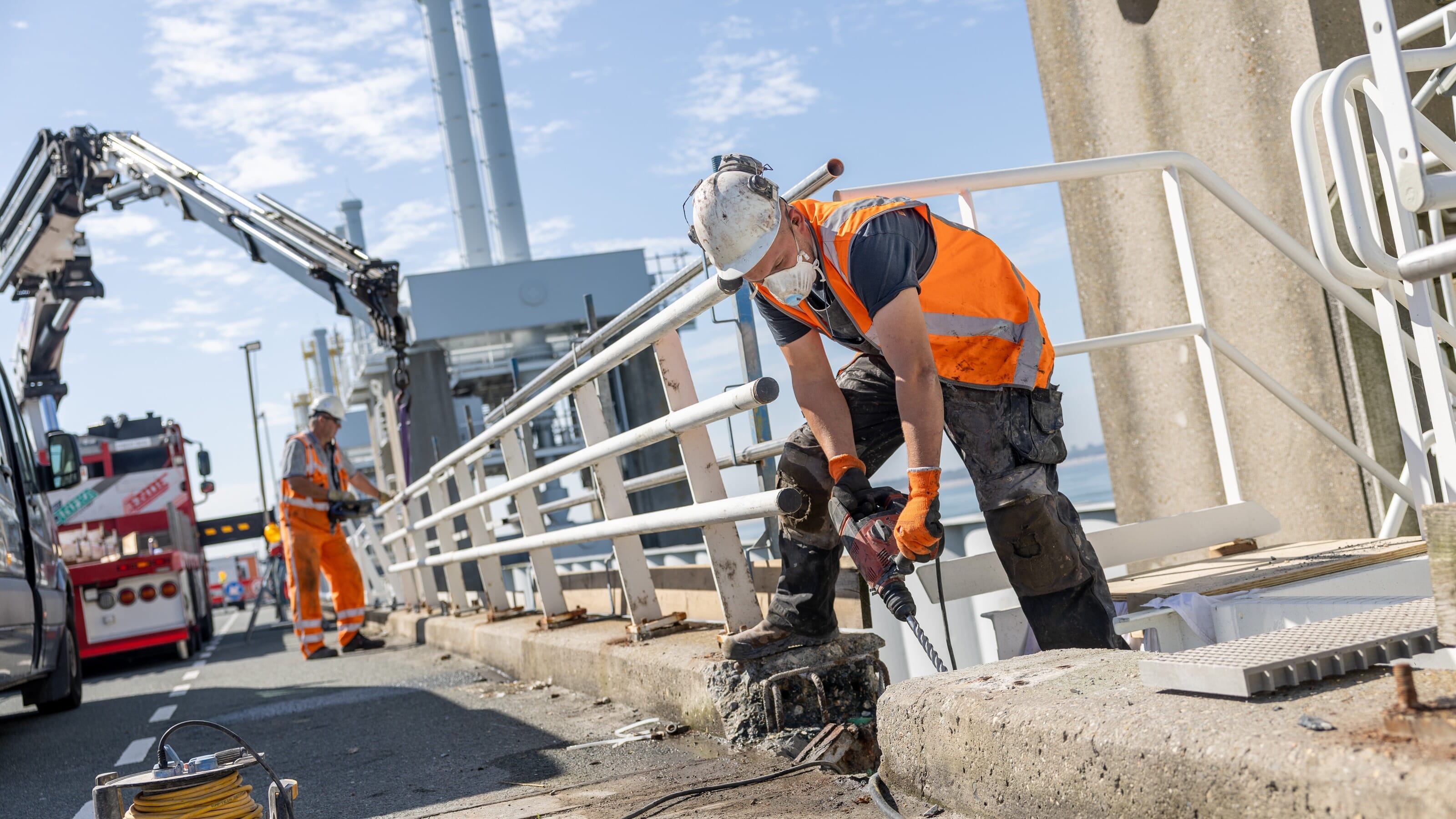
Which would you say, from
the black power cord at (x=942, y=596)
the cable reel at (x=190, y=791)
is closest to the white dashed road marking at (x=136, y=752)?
the cable reel at (x=190, y=791)

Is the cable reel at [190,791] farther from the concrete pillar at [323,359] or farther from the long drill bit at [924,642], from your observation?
the concrete pillar at [323,359]

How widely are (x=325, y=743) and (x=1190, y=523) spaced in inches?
130

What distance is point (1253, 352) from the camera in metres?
4.86

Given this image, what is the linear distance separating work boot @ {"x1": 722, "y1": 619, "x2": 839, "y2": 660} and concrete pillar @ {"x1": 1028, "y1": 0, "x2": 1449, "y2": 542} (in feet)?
7.70

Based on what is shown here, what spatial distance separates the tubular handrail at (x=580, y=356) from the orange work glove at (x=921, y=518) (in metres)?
0.69

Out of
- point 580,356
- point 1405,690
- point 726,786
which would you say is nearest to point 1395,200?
point 1405,690

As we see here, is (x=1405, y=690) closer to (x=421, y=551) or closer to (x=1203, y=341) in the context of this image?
(x=1203, y=341)

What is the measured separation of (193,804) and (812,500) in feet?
5.54

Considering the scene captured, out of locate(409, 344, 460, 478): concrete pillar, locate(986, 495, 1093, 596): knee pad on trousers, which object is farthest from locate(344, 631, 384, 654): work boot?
locate(409, 344, 460, 478): concrete pillar

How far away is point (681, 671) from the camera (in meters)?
3.72

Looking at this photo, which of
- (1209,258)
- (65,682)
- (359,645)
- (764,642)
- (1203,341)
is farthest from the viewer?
(359,645)

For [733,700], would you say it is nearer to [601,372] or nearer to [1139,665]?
[601,372]

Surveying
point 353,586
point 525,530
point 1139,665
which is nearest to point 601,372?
point 525,530

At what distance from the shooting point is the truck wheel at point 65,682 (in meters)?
7.55
